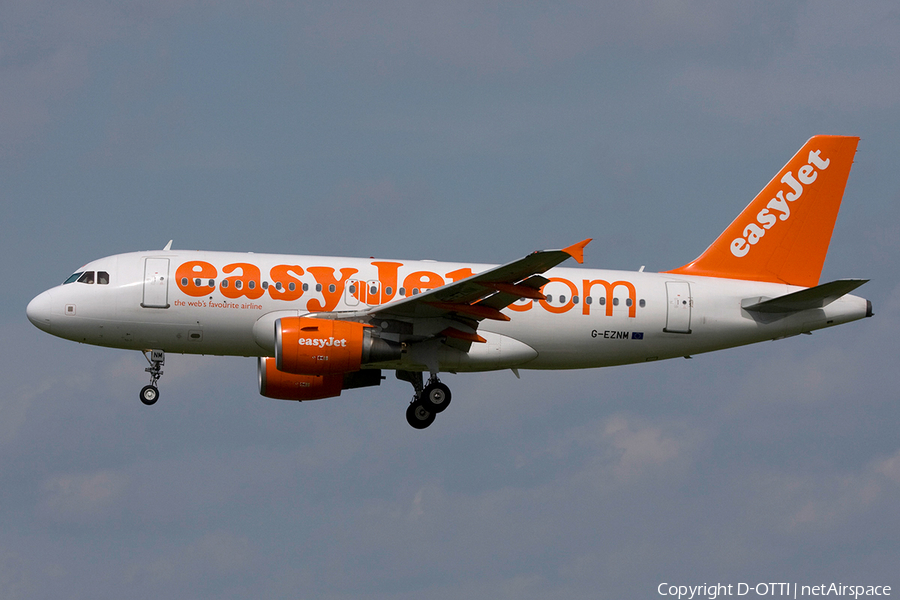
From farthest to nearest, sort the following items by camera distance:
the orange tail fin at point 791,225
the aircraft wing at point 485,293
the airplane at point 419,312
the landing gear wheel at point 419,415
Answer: the orange tail fin at point 791,225, the landing gear wheel at point 419,415, the airplane at point 419,312, the aircraft wing at point 485,293

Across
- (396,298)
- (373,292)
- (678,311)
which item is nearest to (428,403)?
(396,298)

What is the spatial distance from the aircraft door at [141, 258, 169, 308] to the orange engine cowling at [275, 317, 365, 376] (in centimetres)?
383

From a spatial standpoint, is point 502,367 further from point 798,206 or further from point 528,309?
point 798,206

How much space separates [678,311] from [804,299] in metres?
3.88

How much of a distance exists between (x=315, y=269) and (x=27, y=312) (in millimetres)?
8762

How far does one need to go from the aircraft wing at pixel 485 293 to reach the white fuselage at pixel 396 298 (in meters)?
0.88

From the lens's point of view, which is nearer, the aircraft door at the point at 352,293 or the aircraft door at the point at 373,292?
the aircraft door at the point at 352,293

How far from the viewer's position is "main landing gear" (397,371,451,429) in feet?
120

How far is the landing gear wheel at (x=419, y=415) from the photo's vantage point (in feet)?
121

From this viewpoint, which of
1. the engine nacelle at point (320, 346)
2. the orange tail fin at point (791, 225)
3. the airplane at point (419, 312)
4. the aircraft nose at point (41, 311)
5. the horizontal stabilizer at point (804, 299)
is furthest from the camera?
the orange tail fin at point (791, 225)

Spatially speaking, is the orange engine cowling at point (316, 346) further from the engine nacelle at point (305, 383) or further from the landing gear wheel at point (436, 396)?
the engine nacelle at point (305, 383)

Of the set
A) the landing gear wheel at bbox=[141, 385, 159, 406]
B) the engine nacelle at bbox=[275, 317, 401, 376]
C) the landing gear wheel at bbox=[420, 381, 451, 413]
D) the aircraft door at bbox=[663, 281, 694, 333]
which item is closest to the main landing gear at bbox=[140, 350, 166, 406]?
the landing gear wheel at bbox=[141, 385, 159, 406]

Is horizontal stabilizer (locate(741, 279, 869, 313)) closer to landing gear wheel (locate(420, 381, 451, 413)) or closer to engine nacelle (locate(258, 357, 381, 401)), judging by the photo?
landing gear wheel (locate(420, 381, 451, 413))

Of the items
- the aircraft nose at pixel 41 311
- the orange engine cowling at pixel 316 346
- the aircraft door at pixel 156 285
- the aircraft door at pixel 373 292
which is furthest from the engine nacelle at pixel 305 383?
the aircraft nose at pixel 41 311
